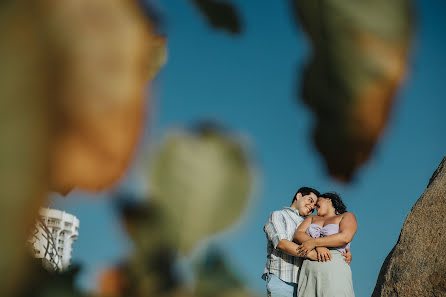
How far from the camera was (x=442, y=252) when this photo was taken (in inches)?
115

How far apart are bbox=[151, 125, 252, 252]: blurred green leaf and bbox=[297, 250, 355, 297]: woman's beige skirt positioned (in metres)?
2.21

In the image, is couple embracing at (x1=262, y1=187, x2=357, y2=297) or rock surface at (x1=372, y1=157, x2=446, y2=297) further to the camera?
rock surface at (x1=372, y1=157, x2=446, y2=297)

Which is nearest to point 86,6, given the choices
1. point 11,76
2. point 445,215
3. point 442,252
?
point 11,76

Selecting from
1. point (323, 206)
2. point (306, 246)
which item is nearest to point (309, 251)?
point (306, 246)

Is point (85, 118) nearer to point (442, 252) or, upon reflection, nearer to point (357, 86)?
point (357, 86)

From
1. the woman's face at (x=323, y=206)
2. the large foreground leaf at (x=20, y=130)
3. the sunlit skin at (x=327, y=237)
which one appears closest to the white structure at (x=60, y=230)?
the large foreground leaf at (x=20, y=130)

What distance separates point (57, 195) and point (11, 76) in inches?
1.3

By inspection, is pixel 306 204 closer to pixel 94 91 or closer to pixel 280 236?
pixel 280 236

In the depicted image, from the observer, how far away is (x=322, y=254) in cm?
227

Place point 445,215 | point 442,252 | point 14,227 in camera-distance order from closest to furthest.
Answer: point 14,227 → point 442,252 → point 445,215

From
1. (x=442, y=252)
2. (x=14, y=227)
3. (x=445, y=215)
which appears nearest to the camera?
(x=14, y=227)

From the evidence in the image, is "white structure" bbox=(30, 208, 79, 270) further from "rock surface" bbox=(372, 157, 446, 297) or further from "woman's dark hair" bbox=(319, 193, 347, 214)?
"rock surface" bbox=(372, 157, 446, 297)

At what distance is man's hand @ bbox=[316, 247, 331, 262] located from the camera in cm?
227

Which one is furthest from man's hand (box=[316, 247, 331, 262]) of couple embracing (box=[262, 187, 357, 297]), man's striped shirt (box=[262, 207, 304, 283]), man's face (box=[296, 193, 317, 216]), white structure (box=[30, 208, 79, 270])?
white structure (box=[30, 208, 79, 270])
